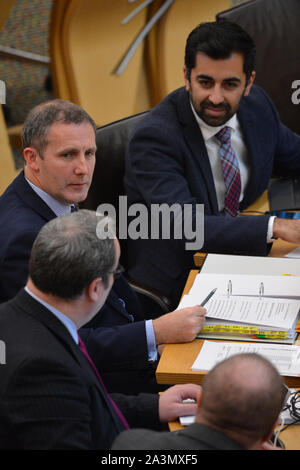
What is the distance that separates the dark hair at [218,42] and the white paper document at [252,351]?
1.26 m

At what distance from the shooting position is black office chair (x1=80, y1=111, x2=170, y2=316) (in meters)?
2.64

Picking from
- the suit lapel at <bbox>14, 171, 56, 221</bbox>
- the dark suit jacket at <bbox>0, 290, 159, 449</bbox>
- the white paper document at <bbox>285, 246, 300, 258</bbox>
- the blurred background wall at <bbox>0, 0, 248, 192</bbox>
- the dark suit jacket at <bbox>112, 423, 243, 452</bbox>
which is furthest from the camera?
the blurred background wall at <bbox>0, 0, 248, 192</bbox>

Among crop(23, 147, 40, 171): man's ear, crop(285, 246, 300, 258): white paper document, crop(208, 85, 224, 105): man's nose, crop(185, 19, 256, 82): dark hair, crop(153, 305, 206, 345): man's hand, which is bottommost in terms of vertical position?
crop(153, 305, 206, 345): man's hand

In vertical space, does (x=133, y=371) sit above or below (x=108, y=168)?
below

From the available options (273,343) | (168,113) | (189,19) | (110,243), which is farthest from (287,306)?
(189,19)

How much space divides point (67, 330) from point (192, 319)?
0.53 m

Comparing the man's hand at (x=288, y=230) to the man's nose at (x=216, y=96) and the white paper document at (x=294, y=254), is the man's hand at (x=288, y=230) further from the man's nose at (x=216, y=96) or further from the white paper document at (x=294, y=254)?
the man's nose at (x=216, y=96)

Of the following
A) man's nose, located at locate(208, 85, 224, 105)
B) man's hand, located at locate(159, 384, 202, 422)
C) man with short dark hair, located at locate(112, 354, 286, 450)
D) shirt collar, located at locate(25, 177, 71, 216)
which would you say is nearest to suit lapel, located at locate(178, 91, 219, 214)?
man's nose, located at locate(208, 85, 224, 105)

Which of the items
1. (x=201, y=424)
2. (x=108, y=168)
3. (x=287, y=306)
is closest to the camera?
(x=201, y=424)

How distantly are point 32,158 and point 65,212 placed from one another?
0.19 meters

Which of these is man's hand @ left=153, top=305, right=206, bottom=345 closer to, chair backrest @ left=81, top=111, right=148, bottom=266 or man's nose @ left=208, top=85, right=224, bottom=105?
chair backrest @ left=81, top=111, right=148, bottom=266

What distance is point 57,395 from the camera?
1411 millimetres

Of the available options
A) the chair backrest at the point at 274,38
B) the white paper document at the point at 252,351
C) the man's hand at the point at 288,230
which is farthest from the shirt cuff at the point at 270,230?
the chair backrest at the point at 274,38
